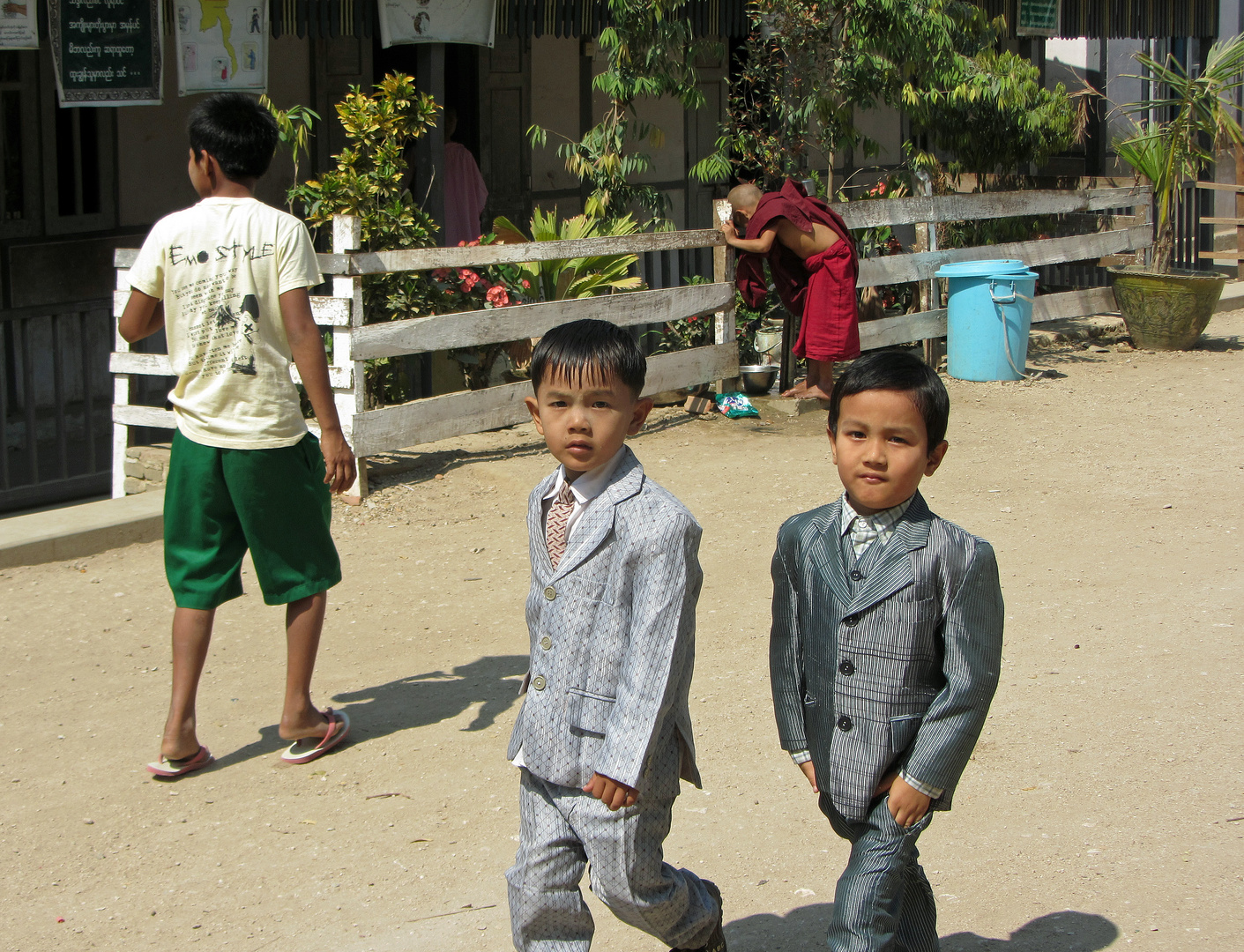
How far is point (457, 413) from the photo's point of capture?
6988 mm

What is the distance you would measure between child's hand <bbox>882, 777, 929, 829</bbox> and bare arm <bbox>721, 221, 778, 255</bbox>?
20.8 feet

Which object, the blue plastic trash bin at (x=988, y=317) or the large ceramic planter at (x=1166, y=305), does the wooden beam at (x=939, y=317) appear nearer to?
the blue plastic trash bin at (x=988, y=317)

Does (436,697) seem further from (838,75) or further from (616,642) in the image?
(838,75)

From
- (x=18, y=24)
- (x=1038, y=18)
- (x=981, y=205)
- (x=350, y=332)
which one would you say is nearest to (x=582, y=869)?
(x=350, y=332)

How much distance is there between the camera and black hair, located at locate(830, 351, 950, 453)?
2.25 metres

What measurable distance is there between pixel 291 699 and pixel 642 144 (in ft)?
27.6

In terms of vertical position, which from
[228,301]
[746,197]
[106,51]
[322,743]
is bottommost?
[322,743]

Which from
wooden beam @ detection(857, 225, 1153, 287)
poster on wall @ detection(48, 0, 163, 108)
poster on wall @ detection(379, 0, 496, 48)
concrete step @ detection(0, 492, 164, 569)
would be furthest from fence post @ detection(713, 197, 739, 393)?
concrete step @ detection(0, 492, 164, 569)

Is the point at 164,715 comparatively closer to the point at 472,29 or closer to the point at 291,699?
the point at 291,699

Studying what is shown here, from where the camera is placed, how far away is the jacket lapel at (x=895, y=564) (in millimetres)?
2240

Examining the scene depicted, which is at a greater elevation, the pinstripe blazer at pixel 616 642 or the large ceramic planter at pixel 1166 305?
the large ceramic planter at pixel 1166 305

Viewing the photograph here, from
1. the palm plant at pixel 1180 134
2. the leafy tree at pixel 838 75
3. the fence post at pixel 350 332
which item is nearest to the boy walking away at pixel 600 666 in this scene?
the fence post at pixel 350 332

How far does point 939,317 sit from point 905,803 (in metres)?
8.01

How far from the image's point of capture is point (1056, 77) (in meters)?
16.1
